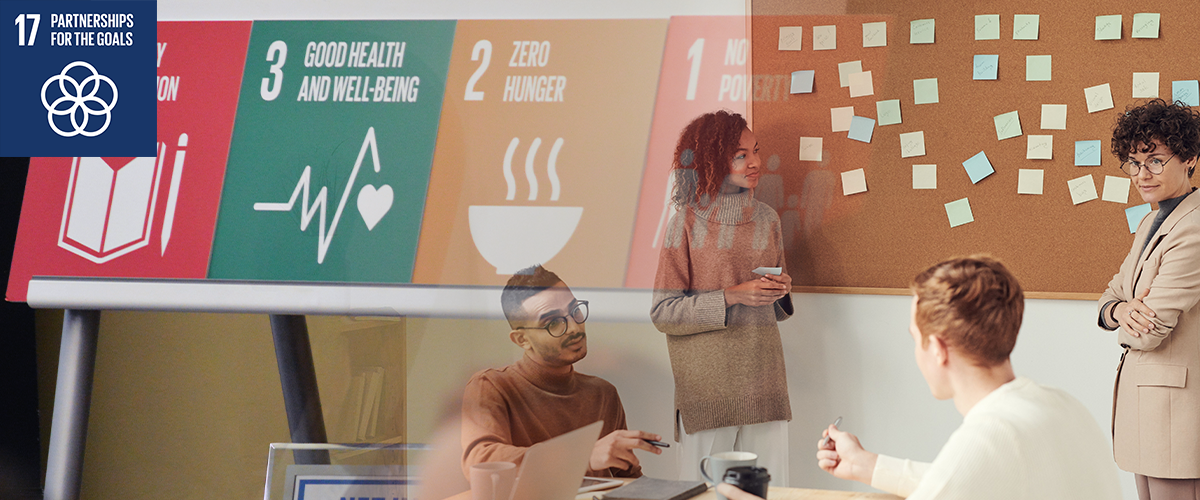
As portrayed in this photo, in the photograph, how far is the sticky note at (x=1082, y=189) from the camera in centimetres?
117

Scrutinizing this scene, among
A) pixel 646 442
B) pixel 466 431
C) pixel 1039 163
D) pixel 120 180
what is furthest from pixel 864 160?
pixel 120 180

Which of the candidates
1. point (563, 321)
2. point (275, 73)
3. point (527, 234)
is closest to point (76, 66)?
point (275, 73)

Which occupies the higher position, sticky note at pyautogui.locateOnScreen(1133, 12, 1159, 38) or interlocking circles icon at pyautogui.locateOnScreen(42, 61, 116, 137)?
sticky note at pyautogui.locateOnScreen(1133, 12, 1159, 38)

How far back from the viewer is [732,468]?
74cm

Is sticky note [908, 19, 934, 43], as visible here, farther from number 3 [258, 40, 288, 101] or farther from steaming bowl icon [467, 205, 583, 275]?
number 3 [258, 40, 288, 101]

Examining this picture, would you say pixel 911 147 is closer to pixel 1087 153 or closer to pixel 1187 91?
pixel 1087 153

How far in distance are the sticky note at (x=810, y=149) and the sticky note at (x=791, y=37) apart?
0.14 meters

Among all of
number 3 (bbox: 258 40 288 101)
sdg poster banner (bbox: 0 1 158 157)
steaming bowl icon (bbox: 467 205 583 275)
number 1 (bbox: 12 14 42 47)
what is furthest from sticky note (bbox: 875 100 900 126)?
number 1 (bbox: 12 14 42 47)

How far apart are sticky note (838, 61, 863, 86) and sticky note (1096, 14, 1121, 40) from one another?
1.28 feet

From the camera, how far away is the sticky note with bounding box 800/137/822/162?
1109 mm

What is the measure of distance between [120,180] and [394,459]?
78cm

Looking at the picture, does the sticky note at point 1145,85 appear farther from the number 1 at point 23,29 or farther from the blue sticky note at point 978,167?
the number 1 at point 23,29

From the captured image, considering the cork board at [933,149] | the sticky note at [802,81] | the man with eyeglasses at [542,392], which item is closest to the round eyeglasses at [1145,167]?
the cork board at [933,149]

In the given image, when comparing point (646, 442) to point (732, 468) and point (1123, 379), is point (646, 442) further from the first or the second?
point (1123, 379)
